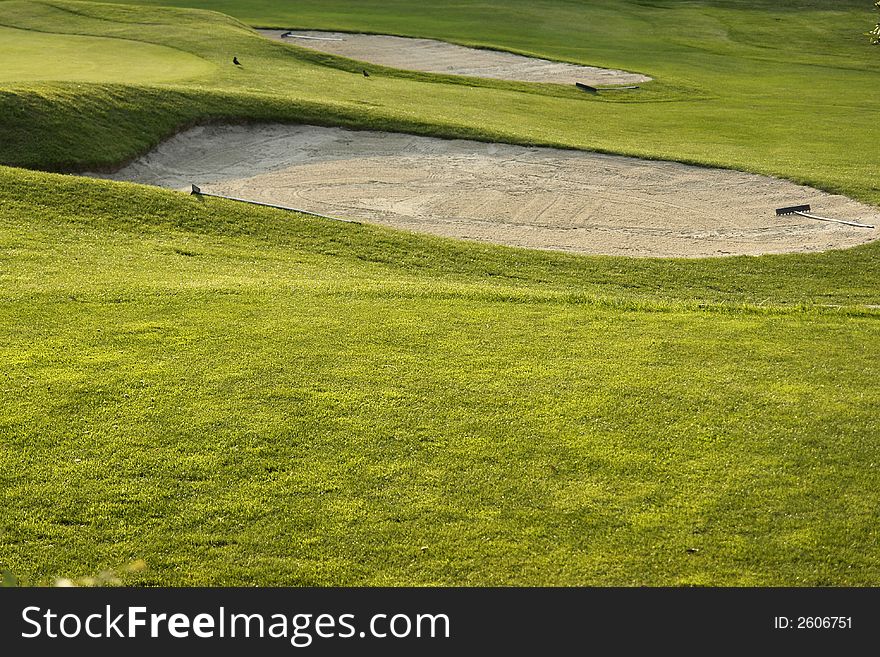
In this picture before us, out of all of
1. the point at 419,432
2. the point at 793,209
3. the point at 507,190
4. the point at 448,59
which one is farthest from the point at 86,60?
the point at 419,432

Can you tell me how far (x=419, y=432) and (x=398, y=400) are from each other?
2.44 ft

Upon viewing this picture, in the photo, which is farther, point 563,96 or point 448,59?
point 448,59

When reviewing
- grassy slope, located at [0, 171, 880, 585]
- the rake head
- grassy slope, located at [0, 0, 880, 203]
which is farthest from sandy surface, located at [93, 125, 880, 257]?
grassy slope, located at [0, 171, 880, 585]

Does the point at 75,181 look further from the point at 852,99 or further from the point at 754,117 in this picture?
the point at 852,99

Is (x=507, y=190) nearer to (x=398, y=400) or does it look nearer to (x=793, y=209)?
(x=793, y=209)

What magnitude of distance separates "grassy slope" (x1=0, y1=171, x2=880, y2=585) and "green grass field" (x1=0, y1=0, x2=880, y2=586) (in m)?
0.03

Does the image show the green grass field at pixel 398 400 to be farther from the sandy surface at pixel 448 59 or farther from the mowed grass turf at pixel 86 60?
the sandy surface at pixel 448 59

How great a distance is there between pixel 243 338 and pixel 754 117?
26423mm

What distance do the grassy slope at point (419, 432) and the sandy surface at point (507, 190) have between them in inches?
226

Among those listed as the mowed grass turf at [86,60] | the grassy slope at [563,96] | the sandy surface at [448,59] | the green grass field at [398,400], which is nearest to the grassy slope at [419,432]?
the green grass field at [398,400]

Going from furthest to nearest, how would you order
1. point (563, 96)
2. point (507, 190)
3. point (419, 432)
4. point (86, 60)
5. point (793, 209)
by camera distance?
point (563, 96) < point (86, 60) < point (507, 190) < point (793, 209) < point (419, 432)

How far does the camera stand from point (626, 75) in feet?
137

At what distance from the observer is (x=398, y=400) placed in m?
9.63

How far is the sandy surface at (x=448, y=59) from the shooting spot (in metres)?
41.2
